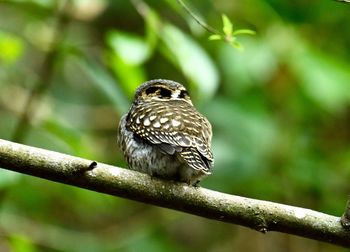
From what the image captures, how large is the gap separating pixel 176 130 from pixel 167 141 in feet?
0.35

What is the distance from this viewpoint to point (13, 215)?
17.8 feet

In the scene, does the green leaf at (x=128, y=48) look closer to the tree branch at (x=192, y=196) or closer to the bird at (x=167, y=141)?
the bird at (x=167, y=141)

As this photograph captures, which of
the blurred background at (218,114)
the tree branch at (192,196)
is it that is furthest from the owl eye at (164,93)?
the tree branch at (192,196)

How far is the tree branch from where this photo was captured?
9.81 feet

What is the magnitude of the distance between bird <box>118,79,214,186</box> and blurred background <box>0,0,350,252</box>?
0.37 metres

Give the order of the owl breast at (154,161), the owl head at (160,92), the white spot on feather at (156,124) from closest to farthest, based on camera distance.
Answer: the owl breast at (154,161) < the white spot on feather at (156,124) < the owl head at (160,92)

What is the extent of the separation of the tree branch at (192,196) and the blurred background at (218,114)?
1274 mm

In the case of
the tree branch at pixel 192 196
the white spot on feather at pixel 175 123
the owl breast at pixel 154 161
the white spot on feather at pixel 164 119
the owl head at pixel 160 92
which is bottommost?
the tree branch at pixel 192 196

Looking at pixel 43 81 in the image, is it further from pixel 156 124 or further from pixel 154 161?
pixel 154 161

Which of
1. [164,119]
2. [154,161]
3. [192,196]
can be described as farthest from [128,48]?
[192,196]

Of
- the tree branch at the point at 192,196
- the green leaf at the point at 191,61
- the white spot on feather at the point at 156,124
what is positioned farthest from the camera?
the green leaf at the point at 191,61

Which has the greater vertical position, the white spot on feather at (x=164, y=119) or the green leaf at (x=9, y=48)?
the green leaf at (x=9, y=48)

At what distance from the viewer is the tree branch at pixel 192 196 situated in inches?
118

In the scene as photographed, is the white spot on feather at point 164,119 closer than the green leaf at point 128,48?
Yes
